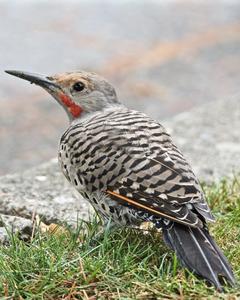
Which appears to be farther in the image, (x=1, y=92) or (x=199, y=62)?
(x=199, y=62)

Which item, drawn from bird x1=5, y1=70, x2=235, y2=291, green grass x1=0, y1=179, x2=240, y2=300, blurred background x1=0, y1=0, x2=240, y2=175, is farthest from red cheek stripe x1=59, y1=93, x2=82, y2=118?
blurred background x1=0, y1=0, x2=240, y2=175

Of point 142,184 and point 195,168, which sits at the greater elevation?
point 142,184

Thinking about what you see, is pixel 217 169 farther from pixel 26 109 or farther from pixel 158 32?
pixel 158 32

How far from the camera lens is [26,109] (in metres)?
11.5

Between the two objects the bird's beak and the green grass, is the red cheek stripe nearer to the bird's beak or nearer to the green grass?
the bird's beak

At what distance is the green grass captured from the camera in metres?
4.54

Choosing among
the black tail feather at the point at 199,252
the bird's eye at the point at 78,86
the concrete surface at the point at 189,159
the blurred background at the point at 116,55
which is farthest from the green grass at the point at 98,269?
the blurred background at the point at 116,55

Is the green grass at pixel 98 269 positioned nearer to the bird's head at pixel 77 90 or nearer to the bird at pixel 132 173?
the bird at pixel 132 173

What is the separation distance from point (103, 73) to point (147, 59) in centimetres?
108

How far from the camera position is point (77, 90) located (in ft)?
19.9

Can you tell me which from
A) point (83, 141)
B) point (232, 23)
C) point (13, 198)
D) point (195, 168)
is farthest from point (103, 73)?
point (83, 141)

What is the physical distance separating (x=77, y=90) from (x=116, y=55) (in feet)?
25.8

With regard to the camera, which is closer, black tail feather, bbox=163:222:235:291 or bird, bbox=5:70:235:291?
black tail feather, bbox=163:222:235:291

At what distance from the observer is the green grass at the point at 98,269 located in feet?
14.9
